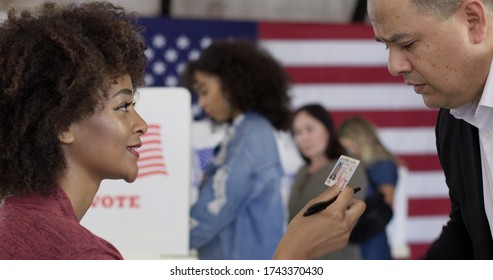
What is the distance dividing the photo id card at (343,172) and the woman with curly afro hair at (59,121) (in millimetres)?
433

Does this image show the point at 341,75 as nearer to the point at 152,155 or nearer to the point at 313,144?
the point at 313,144

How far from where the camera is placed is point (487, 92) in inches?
65.1

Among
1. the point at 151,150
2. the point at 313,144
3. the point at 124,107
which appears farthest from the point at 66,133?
the point at 313,144

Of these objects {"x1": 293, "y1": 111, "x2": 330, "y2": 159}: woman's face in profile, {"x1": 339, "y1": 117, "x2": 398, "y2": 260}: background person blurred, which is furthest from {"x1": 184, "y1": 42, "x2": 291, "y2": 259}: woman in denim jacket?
{"x1": 339, "y1": 117, "x2": 398, "y2": 260}: background person blurred

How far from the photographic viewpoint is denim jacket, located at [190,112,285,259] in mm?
3387

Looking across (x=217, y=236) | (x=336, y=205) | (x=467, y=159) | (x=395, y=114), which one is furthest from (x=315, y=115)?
(x=336, y=205)

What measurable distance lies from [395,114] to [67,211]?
4.29 meters

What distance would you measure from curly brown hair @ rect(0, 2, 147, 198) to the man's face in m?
0.58

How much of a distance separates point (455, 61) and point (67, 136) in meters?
0.79

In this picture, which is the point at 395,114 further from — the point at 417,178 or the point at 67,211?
the point at 67,211

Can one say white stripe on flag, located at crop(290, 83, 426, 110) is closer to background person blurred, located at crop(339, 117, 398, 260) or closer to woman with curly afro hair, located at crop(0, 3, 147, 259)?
background person blurred, located at crop(339, 117, 398, 260)

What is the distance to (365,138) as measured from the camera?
4.86 meters

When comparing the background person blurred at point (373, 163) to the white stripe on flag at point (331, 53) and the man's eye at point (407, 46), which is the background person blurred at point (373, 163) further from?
the man's eye at point (407, 46)

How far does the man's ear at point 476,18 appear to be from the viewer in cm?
159
